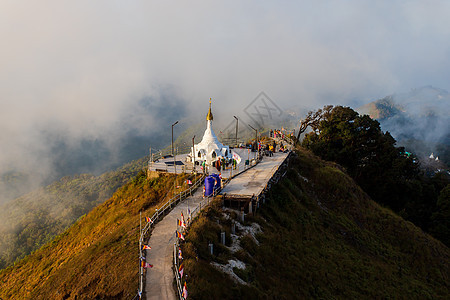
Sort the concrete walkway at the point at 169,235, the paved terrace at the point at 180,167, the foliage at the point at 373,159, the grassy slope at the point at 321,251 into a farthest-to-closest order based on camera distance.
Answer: the foliage at the point at 373,159 < the paved terrace at the point at 180,167 < the grassy slope at the point at 321,251 < the concrete walkway at the point at 169,235

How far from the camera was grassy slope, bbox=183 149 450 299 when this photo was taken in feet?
45.8

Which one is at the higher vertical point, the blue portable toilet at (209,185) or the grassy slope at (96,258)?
the blue portable toilet at (209,185)

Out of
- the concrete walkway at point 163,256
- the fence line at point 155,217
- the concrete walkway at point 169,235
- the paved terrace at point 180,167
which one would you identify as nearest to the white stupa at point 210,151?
the paved terrace at point 180,167

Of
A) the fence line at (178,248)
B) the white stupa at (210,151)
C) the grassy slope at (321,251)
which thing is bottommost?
the grassy slope at (321,251)

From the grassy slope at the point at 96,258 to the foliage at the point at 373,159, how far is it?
31811 millimetres

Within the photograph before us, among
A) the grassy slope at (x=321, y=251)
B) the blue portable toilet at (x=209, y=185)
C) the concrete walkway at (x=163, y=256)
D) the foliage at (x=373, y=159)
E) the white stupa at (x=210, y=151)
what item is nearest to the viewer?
the concrete walkway at (x=163, y=256)

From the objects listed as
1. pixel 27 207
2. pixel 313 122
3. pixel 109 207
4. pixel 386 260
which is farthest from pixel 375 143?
pixel 27 207

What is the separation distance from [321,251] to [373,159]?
3244 centimetres

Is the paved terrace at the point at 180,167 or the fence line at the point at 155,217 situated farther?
the paved terrace at the point at 180,167

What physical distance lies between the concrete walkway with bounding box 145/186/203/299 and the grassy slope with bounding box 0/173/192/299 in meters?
0.71

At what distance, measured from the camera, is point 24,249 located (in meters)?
54.2

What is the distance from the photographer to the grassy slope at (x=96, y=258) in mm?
12673

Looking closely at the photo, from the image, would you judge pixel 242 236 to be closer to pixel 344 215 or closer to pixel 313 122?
pixel 344 215

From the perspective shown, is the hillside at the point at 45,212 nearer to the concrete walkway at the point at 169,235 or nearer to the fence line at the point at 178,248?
the concrete walkway at the point at 169,235
